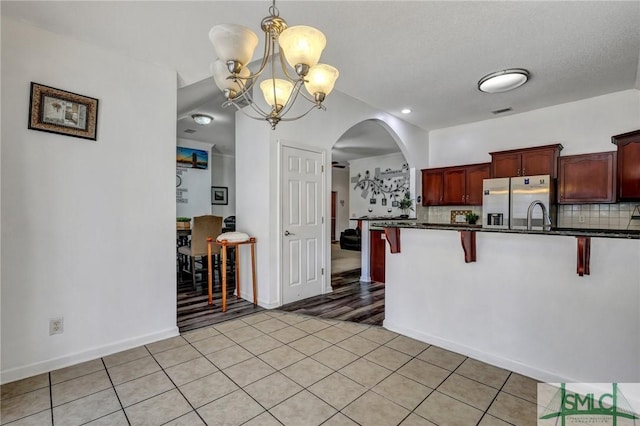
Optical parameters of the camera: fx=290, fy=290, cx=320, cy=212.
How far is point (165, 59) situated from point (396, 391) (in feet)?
10.7

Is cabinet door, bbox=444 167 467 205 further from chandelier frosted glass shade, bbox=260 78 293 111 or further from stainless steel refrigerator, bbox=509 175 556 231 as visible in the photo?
chandelier frosted glass shade, bbox=260 78 293 111

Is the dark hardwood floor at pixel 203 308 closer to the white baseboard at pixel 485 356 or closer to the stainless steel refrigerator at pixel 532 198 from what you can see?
the white baseboard at pixel 485 356

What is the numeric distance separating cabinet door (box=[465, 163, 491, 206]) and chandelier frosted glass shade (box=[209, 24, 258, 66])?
4.97 metres

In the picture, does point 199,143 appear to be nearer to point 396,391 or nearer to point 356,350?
point 356,350

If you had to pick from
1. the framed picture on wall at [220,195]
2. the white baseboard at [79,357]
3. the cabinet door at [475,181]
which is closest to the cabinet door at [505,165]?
Result: the cabinet door at [475,181]

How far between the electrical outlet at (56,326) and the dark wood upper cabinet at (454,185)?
18.7 feet

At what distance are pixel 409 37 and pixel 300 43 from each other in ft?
5.27

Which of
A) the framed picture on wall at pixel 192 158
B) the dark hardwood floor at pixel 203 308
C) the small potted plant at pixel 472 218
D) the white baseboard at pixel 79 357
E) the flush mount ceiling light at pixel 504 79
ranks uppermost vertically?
the flush mount ceiling light at pixel 504 79

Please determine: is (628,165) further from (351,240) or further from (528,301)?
(351,240)

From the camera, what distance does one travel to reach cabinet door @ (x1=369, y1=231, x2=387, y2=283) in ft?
15.3

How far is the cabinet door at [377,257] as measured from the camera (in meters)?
4.66

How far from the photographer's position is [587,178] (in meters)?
4.20

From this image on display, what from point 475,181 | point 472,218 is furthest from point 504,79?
point 472,218

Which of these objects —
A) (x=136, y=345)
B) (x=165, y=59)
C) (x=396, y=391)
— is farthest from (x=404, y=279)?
(x=165, y=59)
